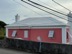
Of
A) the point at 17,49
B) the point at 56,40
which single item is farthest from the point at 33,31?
the point at 17,49

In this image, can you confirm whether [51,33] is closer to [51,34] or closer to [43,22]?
[51,34]

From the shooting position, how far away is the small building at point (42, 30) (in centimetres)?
3338

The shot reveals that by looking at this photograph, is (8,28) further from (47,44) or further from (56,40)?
(47,44)

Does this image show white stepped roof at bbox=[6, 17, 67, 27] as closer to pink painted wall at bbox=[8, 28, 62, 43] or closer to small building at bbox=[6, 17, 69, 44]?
small building at bbox=[6, 17, 69, 44]

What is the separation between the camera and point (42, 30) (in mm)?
35219

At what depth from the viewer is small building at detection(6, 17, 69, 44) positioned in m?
33.4

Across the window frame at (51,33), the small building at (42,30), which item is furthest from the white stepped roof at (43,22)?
the window frame at (51,33)

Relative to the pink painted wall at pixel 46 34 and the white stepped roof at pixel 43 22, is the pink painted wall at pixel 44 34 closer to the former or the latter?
the pink painted wall at pixel 46 34

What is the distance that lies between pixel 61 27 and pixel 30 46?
1092cm

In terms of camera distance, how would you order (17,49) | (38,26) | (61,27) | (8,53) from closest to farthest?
(8,53)
(17,49)
(61,27)
(38,26)

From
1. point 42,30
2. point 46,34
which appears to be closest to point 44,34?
point 46,34

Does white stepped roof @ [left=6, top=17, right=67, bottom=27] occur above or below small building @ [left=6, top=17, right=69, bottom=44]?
above

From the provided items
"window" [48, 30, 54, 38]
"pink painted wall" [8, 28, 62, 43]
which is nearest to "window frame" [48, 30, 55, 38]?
"window" [48, 30, 54, 38]

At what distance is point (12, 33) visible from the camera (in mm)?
39094
